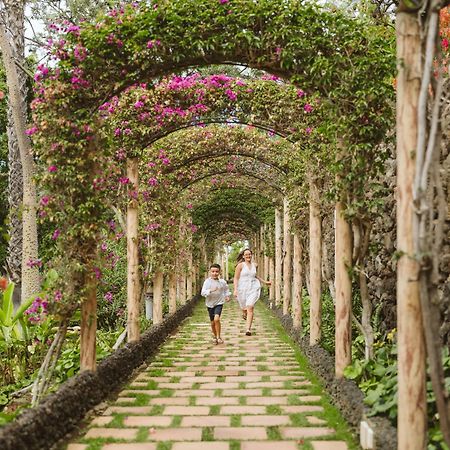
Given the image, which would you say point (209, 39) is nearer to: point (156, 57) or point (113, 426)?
A: point (156, 57)

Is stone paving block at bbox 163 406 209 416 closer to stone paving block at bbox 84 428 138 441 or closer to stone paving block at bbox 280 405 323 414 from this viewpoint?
stone paving block at bbox 84 428 138 441

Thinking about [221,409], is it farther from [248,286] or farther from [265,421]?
[248,286]

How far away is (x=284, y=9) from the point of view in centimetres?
459

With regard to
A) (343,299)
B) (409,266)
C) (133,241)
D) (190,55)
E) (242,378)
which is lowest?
(242,378)

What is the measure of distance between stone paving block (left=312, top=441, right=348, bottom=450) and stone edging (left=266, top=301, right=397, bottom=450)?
6.2 inches

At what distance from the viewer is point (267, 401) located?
16.0 feet

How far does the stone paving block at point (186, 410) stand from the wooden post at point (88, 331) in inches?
32.7

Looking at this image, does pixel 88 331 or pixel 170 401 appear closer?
pixel 170 401

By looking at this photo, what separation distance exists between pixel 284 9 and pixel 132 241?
11.6 ft

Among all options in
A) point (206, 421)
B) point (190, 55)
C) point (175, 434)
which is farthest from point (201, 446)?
point (190, 55)

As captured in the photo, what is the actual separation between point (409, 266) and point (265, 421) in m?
1.86

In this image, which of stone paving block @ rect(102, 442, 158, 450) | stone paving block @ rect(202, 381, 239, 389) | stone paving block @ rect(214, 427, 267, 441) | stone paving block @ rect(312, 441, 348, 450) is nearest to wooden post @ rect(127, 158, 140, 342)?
stone paving block @ rect(202, 381, 239, 389)

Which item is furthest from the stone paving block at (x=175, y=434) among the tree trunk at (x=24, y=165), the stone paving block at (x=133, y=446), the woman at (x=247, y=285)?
the woman at (x=247, y=285)

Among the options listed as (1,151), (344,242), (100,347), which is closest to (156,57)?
(344,242)
